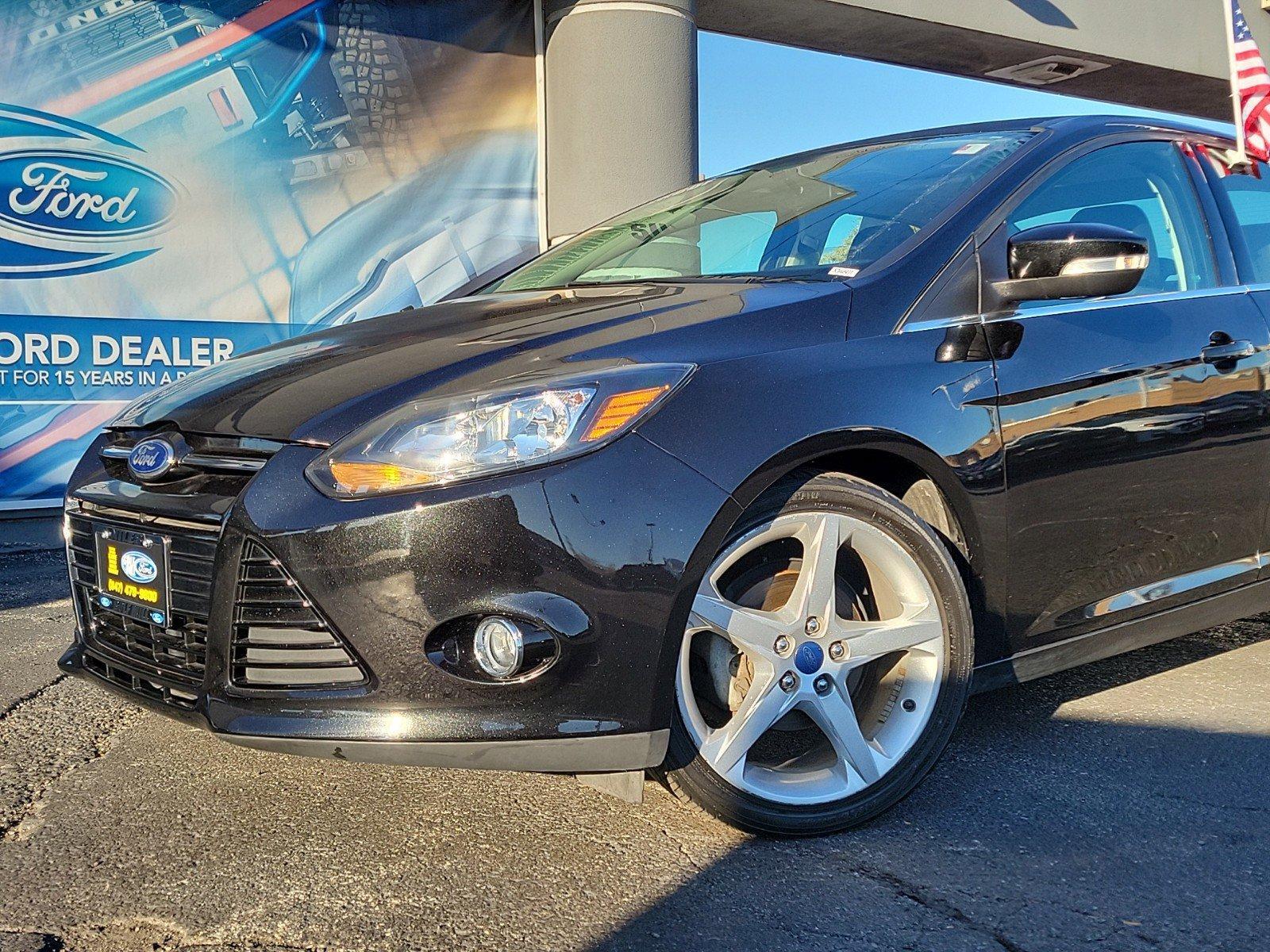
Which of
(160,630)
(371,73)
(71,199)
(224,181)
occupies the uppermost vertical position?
(371,73)

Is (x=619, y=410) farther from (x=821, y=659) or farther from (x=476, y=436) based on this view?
(x=821, y=659)

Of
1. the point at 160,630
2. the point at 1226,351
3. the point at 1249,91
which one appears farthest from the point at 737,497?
the point at 1249,91

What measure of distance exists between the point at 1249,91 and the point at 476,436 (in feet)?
11.0

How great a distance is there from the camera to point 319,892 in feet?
6.76

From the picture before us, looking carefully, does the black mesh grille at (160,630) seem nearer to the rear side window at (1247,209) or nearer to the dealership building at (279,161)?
the rear side window at (1247,209)

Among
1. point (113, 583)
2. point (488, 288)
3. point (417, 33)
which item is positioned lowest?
point (113, 583)

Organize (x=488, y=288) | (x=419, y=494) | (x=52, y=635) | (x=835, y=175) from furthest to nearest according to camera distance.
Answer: (x=52, y=635) → (x=488, y=288) → (x=835, y=175) → (x=419, y=494)

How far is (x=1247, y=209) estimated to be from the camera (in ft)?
11.1

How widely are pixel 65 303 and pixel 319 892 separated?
522 centimetres

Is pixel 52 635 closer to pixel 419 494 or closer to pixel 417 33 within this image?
pixel 419 494

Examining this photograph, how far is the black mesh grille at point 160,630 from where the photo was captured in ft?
7.07

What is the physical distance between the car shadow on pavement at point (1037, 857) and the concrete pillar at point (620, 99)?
4.98 m

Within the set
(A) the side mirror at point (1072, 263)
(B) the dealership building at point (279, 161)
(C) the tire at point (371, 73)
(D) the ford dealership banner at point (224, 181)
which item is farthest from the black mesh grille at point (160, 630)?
(C) the tire at point (371, 73)

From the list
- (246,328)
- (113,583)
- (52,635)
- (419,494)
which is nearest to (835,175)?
(419,494)
